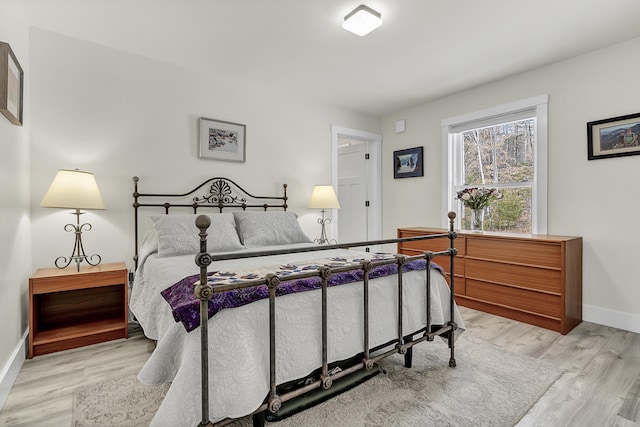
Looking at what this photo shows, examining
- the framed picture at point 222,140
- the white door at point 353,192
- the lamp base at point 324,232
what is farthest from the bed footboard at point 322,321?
the white door at point 353,192

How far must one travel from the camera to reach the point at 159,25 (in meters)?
2.43

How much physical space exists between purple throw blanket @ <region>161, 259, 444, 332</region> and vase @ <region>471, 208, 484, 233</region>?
212cm

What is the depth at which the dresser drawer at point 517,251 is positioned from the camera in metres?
2.70

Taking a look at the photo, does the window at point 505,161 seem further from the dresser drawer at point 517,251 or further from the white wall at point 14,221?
the white wall at point 14,221

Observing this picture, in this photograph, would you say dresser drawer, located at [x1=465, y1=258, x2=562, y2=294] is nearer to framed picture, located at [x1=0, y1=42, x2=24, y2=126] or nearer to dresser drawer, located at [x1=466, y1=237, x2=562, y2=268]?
dresser drawer, located at [x1=466, y1=237, x2=562, y2=268]

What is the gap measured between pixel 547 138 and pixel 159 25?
3651 millimetres

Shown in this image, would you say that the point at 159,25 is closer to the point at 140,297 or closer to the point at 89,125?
the point at 89,125

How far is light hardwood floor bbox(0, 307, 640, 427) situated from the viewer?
1583mm

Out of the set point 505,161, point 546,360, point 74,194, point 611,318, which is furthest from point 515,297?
point 74,194

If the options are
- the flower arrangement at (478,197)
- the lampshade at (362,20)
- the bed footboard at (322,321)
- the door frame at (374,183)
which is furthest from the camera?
the door frame at (374,183)

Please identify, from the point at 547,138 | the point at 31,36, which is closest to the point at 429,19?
the point at 547,138

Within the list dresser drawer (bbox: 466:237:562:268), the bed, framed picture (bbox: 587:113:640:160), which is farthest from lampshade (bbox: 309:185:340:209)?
framed picture (bbox: 587:113:640:160)

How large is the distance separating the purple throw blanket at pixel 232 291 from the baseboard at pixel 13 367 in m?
1.13

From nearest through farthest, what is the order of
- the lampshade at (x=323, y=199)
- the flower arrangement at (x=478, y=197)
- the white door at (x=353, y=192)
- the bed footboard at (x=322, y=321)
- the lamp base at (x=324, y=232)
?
the bed footboard at (x=322, y=321)
the flower arrangement at (x=478, y=197)
the lampshade at (x=323, y=199)
the lamp base at (x=324, y=232)
the white door at (x=353, y=192)
